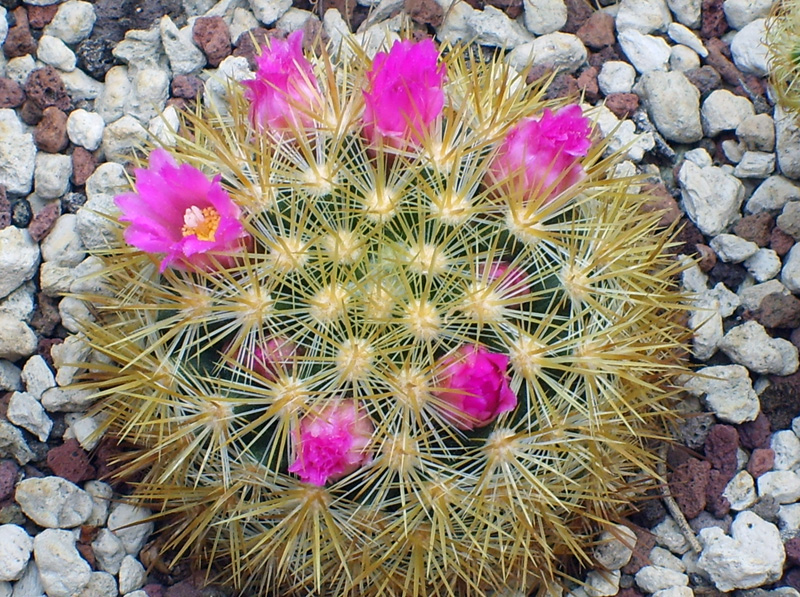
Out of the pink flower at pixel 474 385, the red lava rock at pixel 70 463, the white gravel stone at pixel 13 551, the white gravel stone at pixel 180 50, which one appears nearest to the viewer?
the pink flower at pixel 474 385

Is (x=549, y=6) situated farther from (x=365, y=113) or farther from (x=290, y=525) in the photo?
(x=290, y=525)

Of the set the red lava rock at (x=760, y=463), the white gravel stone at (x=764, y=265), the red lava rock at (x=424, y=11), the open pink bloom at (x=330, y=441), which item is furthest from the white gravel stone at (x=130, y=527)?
the white gravel stone at (x=764, y=265)

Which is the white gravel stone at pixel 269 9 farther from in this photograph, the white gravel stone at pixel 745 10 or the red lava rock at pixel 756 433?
the red lava rock at pixel 756 433

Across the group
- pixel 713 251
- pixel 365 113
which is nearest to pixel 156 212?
pixel 365 113

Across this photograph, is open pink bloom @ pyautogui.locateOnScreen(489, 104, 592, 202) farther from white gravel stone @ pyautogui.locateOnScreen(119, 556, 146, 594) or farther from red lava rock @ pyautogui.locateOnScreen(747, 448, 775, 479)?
white gravel stone @ pyautogui.locateOnScreen(119, 556, 146, 594)

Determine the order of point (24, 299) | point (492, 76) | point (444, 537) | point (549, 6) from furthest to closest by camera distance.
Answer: point (549, 6), point (24, 299), point (492, 76), point (444, 537)

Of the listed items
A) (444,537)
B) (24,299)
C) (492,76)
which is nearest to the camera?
(444,537)
